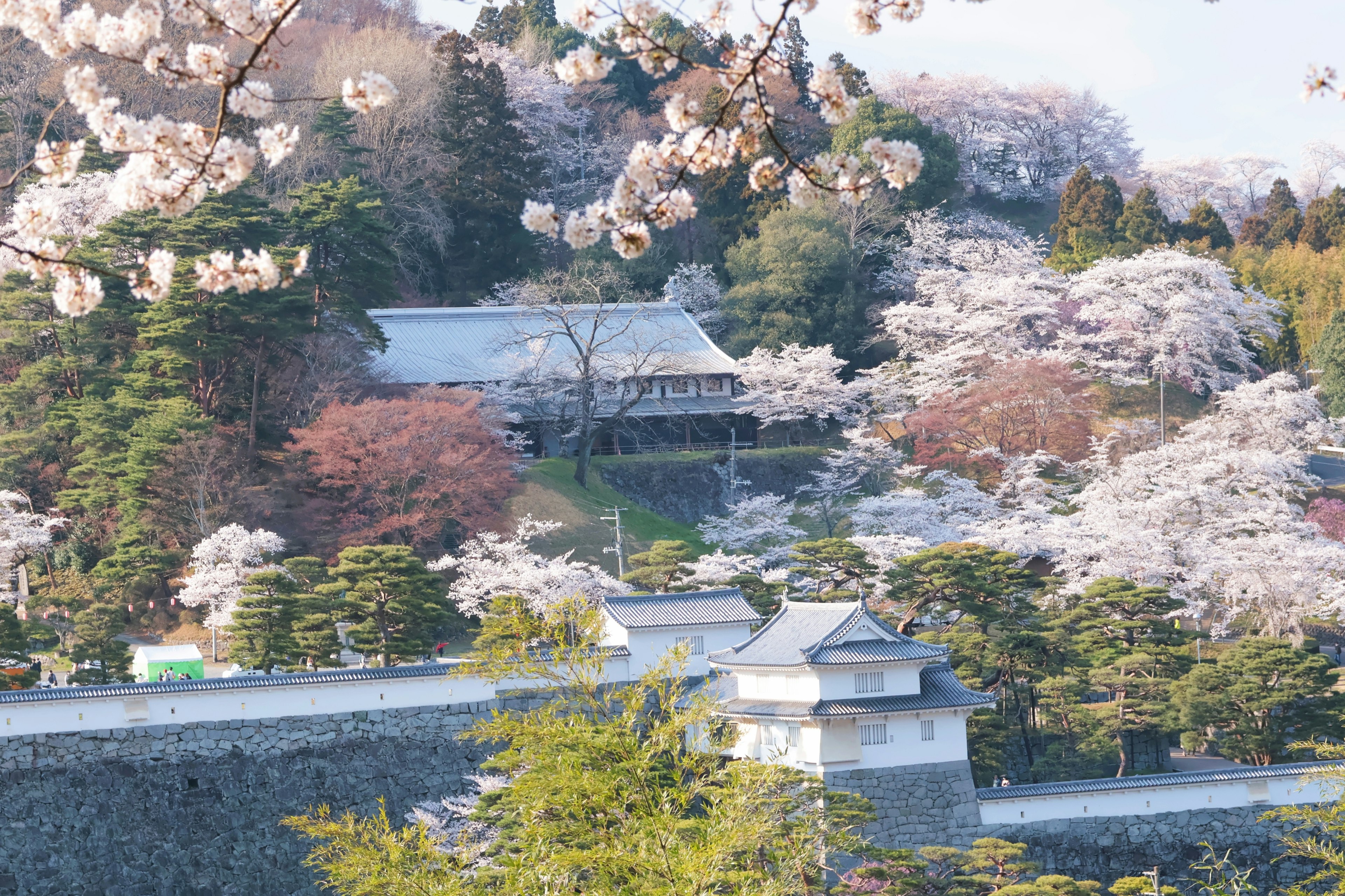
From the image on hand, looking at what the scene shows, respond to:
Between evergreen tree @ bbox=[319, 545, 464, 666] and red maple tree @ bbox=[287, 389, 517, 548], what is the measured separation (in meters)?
3.17

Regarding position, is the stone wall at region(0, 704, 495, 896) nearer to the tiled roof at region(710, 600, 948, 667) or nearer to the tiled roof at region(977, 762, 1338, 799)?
the tiled roof at region(710, 600, 948, 667)

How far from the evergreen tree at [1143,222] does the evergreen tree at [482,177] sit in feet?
50.9

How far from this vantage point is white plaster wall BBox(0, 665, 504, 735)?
18562 mm

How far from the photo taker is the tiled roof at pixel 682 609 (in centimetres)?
2208

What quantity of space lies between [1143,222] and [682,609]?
895 inches

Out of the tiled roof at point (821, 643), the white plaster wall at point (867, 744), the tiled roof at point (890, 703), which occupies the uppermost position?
the tiled roof at point (821, 643)

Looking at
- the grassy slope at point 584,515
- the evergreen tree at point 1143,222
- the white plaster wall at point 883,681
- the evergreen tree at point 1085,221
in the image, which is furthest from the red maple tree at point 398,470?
the evergreen tree at point 1143,222

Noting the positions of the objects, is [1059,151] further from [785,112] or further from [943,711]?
[943,711]

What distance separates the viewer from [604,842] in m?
10.7

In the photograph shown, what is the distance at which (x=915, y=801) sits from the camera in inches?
765

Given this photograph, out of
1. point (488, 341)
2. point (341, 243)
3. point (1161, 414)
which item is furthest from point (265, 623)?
point (1161, 414)

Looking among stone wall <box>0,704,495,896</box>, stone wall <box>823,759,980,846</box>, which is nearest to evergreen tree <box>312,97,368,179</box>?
stone wall <box>0,704,495,896</box>

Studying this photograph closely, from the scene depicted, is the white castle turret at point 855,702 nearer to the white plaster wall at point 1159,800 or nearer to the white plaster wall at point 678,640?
the white plaster wall at point 1159,800

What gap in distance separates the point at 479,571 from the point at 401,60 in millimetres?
18048
